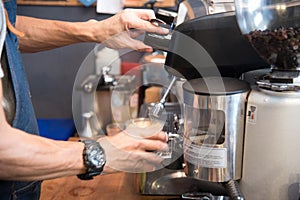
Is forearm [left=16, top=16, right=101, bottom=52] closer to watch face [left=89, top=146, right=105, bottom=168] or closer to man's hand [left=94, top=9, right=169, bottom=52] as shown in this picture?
man's hand [left=94, top=9, right=169, bottom=52]

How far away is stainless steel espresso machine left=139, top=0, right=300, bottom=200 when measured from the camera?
0.61 metres

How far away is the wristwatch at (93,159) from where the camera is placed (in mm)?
625

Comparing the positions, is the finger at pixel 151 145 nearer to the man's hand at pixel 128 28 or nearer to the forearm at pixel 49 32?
the man's hand at pixel 128 28

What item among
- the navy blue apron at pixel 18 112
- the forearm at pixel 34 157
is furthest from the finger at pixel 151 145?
the navy blue apron at pixel 18 112

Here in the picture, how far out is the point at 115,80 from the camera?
4.64 feet

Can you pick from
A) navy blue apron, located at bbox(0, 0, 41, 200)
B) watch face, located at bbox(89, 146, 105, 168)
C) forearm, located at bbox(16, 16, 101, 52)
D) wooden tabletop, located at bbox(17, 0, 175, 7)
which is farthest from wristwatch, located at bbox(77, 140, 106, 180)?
wooden tabletop, located at bbox(17, 0, 175, 7)

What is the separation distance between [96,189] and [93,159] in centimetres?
34

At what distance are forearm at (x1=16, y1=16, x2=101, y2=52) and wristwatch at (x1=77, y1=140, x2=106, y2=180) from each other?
403 millimetres

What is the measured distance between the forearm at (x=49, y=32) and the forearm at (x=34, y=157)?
420 millimetres

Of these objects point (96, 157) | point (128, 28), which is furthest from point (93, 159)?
point (128, 28)

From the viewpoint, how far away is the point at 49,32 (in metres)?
1.00

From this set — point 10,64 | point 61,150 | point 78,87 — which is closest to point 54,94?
point 78,87

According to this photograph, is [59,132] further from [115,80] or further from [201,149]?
[201,149]

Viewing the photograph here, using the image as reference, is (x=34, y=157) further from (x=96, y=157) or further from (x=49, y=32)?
(x=49, y=32)
